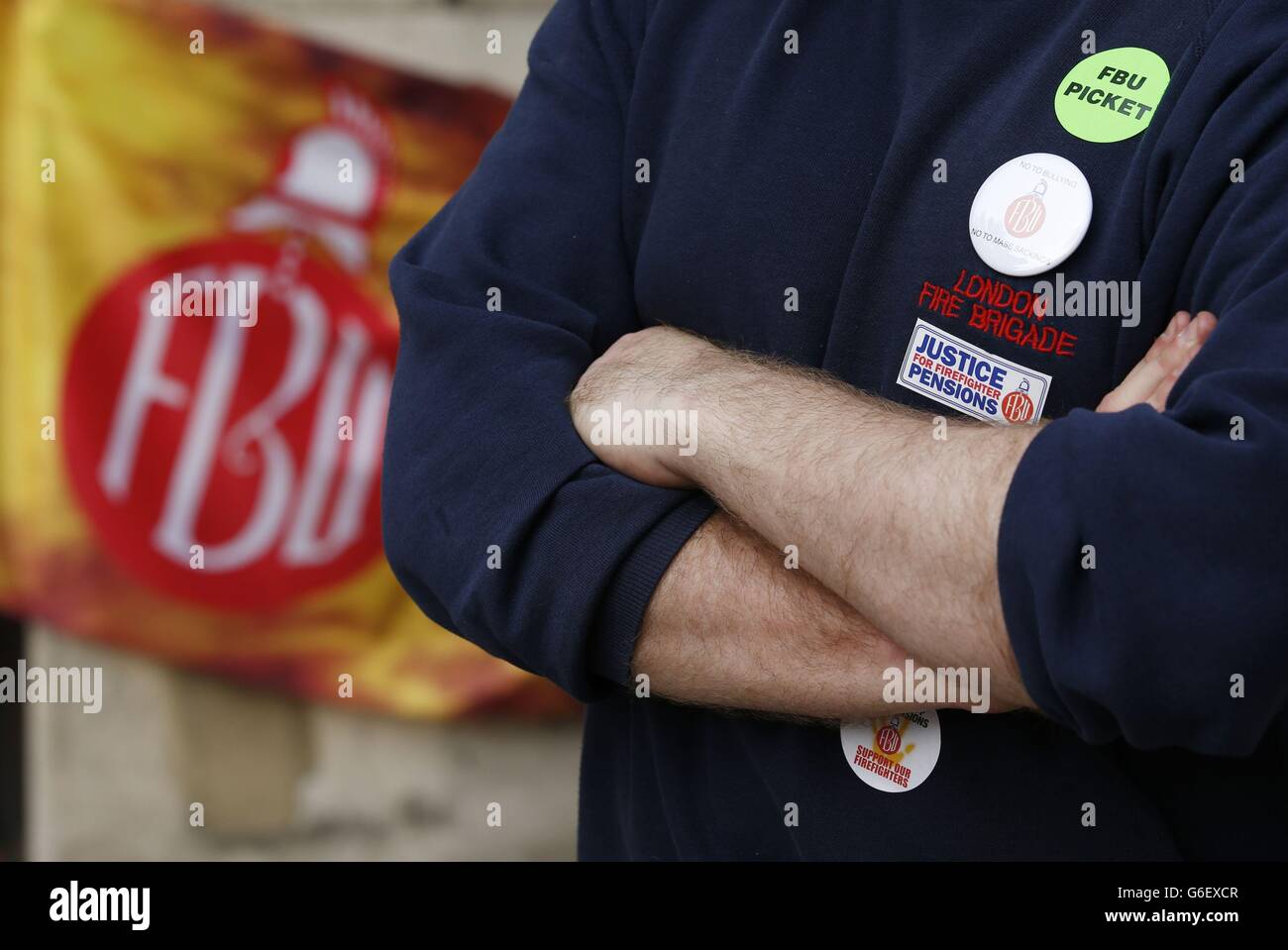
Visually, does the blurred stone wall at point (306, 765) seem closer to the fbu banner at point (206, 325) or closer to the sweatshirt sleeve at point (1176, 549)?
the fbu banner at point (206, 325)

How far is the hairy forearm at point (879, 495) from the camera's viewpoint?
0.89 m

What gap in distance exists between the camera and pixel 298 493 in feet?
8.57

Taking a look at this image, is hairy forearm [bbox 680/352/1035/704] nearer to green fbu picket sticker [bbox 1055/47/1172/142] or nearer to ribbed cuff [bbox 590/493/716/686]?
ribbed cuff [bbox 590/493/716/686]

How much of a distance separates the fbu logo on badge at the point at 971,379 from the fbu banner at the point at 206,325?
1.75 meters

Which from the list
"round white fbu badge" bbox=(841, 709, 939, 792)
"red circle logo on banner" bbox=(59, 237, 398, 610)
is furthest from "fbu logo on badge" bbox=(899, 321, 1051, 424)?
"red circle logo on banner" bbox=(59, 237, 398, 610)

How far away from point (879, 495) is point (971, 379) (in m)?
0.16

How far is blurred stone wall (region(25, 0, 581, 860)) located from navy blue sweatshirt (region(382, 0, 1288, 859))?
1469mm

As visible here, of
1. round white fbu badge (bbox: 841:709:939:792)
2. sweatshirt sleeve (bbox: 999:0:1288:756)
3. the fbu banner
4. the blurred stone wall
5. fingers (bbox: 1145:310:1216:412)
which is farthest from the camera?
the blurred stone wall

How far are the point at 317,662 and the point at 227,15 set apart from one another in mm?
1315

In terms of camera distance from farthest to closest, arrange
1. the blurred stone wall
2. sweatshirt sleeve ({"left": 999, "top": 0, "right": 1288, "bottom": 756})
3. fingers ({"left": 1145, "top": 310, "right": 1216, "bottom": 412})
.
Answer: the blurred stone wall → fingers ({"left": 1145, "top": 310, "right": 1216, "bottom": 412}) → sweatshirt sleeve ({"left": 999, "top": 0, "right": 1288, "bottom": 756})

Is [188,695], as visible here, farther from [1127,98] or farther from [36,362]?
[1127,98]

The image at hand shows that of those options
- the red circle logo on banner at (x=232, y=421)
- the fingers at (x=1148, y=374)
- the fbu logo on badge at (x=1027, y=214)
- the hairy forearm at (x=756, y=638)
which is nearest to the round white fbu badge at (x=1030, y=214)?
the fbu logo on badge at (x=1027, y=214)

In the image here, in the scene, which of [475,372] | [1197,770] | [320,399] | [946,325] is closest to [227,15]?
[320,399]

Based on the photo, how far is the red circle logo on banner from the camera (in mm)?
2559
